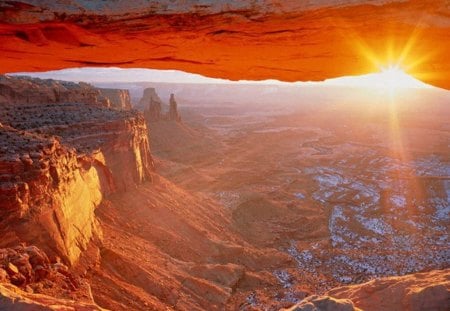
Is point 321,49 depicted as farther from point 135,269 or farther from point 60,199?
point 135,269

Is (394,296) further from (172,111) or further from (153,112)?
(172,111)

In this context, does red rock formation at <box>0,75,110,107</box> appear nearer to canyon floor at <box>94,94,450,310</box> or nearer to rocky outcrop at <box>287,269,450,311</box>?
canyon floor at <box>94,94,450,310</box>

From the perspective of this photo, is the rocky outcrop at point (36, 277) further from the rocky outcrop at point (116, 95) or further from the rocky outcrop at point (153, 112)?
the rocky outcrop at point (153, 112)

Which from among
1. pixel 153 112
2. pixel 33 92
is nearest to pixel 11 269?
pixel 33 92

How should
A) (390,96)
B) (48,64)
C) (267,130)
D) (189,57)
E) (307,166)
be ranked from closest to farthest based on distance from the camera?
(189,57)
(48,64)
(307,166)
(267,130)
(390,96)

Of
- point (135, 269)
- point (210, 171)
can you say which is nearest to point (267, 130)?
point (210, 171)
